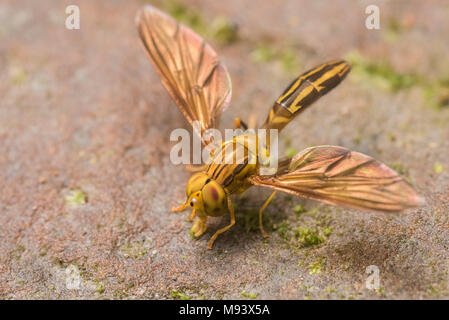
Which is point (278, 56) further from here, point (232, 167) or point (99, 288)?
point (99, 288)

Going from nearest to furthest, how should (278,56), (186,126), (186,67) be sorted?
(186,67), (186,126), (278,56)

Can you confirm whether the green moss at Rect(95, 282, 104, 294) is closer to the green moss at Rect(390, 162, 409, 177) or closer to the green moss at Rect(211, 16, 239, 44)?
the green moss at Rect(390, 162, 409, 177)

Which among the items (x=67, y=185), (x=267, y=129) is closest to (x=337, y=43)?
(x=267, y=129)

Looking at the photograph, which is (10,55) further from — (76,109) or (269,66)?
(269,66)

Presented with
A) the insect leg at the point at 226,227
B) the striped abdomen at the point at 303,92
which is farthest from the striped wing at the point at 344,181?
the striped abdomen at the point at 303,92

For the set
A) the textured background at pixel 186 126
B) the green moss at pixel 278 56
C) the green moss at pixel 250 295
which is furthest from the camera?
the green moss at pixel 278 56

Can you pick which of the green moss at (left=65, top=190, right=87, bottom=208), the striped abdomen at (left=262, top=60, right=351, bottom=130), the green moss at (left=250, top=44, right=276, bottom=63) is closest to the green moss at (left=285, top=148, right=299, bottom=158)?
the striped abdomen at (left=262, top=60, right=351, bottom=130)

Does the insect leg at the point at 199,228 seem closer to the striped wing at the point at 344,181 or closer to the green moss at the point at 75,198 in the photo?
the striped wing at the point at 344,181

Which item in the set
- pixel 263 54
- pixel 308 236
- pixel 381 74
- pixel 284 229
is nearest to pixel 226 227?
pixel 284 229
